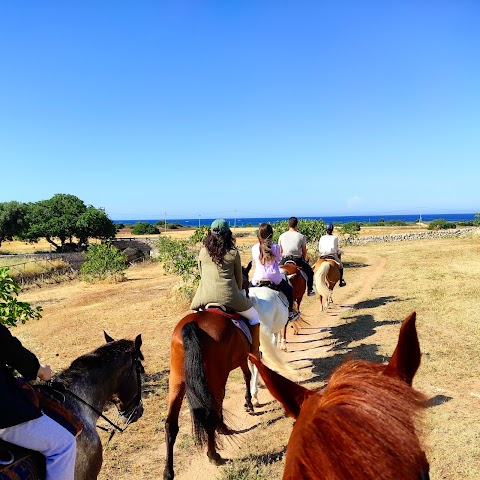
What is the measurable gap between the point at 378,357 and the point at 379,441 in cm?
704

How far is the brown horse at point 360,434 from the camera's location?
0.92 meters

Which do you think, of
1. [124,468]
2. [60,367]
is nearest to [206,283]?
[124,468]

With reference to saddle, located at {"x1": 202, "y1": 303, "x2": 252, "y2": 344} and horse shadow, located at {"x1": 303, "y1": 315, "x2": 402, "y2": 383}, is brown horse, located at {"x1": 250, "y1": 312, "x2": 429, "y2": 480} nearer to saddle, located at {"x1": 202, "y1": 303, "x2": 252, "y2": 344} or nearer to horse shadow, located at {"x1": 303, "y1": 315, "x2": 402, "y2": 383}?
saddle, located at {"x1": 202, "y1": 303, "x2": 252, "y2": 344}

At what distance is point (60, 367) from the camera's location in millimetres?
8070

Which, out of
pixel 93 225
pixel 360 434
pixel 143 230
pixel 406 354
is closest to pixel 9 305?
pixel 406 354

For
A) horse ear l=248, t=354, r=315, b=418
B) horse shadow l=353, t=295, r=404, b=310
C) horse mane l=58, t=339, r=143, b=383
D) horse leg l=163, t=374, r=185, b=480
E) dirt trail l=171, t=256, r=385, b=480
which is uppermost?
horse ear l=248, t=354, r=315, b=418

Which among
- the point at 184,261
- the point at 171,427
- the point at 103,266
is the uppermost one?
the point at 184,261

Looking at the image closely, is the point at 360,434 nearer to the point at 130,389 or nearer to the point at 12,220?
the point at 130,389

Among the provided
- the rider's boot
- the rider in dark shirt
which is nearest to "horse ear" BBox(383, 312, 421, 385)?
the rider in dark shirt

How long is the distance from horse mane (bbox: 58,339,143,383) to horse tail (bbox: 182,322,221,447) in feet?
2.00

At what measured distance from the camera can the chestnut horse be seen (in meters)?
4.04

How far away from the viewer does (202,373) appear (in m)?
4.06

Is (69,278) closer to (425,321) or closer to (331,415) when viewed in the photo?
(425,321)

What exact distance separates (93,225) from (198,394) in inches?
1470
